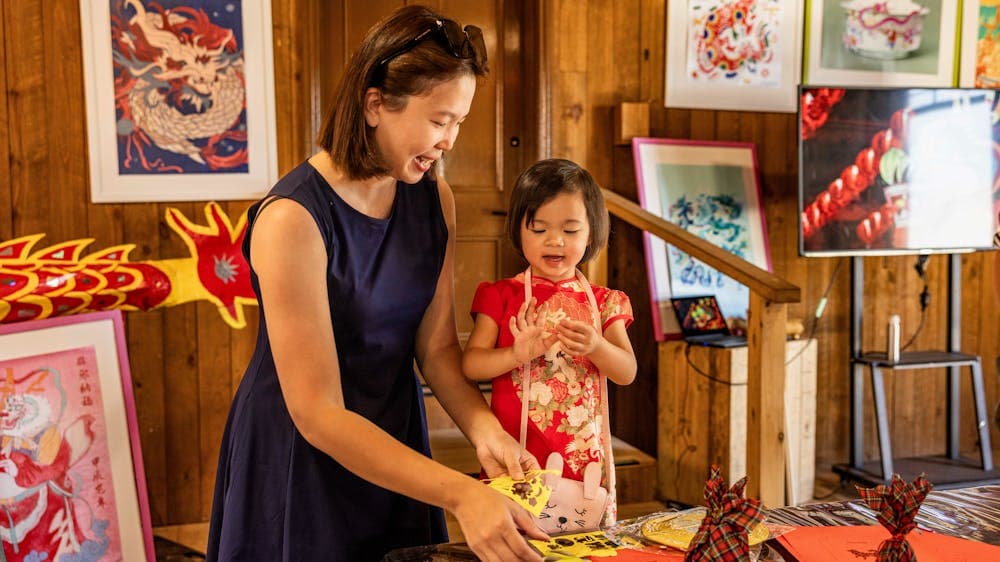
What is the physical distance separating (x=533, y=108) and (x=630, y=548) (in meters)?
3.03

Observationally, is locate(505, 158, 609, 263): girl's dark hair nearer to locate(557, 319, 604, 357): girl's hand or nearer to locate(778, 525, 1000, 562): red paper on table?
locate(557, 319, 604, 357): girl's hand

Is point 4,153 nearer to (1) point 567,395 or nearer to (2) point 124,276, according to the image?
(2) point 124,276

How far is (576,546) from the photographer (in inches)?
44.0

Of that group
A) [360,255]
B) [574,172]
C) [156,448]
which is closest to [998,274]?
[574,172]

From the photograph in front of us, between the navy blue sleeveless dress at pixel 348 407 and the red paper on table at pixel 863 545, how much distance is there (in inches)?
22.9

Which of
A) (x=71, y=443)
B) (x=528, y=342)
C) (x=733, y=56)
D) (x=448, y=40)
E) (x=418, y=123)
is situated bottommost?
(x=71, y=443)

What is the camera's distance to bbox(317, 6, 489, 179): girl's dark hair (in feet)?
3.91

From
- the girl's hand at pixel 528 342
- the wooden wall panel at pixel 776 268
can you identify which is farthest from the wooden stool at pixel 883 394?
the girl's hand at pixel 528 342

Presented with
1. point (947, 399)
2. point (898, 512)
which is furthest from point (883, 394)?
point (898, 512)

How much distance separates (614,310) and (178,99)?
7.20 feet

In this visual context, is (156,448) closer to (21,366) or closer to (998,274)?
(21,366)

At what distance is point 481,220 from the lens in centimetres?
407

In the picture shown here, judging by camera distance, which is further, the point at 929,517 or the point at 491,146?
the point at 491,146

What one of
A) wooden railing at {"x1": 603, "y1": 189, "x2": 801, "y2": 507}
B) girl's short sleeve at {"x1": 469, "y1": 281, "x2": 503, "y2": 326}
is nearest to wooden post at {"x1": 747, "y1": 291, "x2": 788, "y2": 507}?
wooden railing at {"x1": 603, "y1": 189, "x2": 801, "y2": 507}
